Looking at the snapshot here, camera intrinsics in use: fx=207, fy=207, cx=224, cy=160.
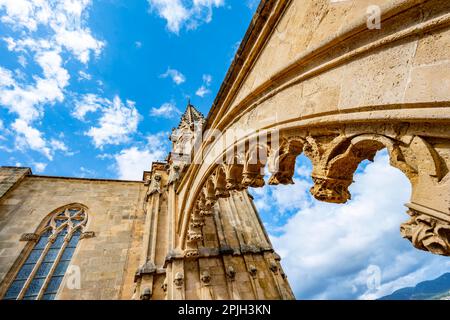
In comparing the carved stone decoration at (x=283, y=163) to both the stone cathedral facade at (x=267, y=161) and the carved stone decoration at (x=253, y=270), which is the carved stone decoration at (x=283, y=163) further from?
the carved stone decoration at (x=253, y=270)

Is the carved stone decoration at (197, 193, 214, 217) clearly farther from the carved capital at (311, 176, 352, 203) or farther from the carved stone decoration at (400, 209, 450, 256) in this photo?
the carved stone decoration at (400, 209, 450, 256)

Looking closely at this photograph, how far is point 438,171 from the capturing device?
0.86m

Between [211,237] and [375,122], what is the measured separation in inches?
242

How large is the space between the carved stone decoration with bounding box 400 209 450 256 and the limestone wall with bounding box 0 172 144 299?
6950 millimetres

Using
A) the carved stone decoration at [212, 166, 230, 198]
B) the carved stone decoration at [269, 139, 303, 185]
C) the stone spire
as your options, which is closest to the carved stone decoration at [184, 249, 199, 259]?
the carved stone decoration at [212, 166, 230, 198]

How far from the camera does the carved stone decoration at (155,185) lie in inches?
314

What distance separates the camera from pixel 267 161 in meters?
2.34

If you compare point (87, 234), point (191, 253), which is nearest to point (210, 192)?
point (191, 253)

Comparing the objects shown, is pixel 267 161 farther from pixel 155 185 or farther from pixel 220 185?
pixel 155 185

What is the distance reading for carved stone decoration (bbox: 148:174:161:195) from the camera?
797 centimetres

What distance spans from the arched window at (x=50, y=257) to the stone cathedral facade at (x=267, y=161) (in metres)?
0.03

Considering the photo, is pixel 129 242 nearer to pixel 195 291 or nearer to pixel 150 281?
pixel 150 281

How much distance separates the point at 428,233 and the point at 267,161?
158 centimetres
